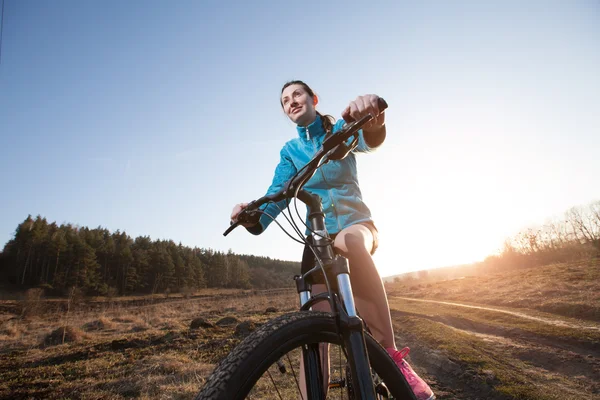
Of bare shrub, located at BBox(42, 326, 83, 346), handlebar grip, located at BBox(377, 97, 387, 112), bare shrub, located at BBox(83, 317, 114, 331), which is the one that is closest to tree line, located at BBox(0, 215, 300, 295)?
bare shrub, located at BBox(83, 317, 114, 331)

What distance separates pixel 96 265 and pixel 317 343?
249ft

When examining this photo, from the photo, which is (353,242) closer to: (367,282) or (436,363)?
(367,282)

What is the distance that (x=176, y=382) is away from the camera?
541 cm

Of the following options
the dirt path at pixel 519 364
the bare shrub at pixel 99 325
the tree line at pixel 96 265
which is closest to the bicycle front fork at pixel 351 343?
the dirt path at pixel 519 364

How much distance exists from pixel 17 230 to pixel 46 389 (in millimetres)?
85446

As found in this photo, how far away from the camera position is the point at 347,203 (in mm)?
1948

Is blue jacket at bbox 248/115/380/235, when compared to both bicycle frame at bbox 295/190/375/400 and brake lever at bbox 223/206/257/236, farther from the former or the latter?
bicycle frame at bbox 295/190/375/400

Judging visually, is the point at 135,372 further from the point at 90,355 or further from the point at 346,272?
the point at 346,272

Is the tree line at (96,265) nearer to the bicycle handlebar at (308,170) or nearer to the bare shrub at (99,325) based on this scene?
the bare shrub at (99,325)

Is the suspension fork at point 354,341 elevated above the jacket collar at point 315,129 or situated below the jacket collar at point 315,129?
below

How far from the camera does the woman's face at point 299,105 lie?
2.24 m

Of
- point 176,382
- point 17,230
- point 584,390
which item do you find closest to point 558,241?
point 584,390

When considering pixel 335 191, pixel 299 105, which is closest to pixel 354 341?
pixel 335 191

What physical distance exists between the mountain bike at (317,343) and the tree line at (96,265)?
65668 mm
